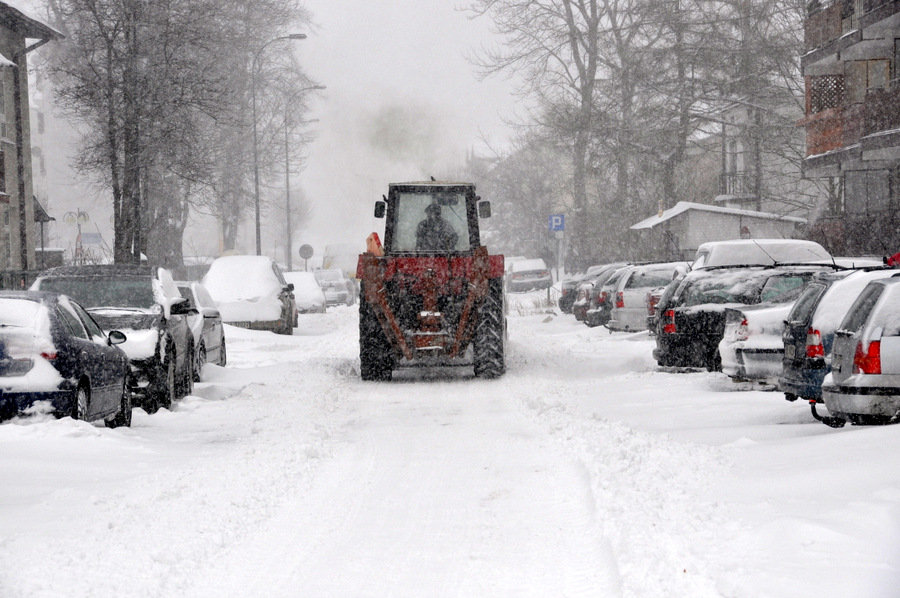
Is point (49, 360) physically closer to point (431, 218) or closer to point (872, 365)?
point (872, 365)

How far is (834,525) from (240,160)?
136 feet

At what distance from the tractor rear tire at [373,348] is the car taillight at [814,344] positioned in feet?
23.4

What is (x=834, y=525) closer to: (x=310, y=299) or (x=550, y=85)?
(x=310, y=299)

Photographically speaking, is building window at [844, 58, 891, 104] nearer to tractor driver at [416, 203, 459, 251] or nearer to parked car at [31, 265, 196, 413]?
tractor driver at [416, 203, 459, 251]

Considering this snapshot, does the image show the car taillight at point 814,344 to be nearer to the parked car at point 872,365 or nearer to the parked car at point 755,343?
the parked car at point 872,365

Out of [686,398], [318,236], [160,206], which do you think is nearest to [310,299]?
[160,206]

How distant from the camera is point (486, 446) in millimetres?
9609

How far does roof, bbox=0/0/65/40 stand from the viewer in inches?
1341

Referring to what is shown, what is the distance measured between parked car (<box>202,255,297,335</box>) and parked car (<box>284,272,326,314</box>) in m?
10.0

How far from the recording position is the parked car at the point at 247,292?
25234mm

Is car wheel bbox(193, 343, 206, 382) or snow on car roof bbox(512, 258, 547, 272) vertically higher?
snow on car roof bbox(512, 258, 547, 272)

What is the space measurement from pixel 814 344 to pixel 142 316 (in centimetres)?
738

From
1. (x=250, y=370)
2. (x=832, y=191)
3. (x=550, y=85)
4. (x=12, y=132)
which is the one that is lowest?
(x=250, y=370)

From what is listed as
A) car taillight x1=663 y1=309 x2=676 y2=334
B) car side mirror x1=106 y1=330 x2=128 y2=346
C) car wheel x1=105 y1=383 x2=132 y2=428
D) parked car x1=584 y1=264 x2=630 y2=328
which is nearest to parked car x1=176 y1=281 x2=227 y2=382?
car wheel x1=105 y1=383 x2=132 y2=428
